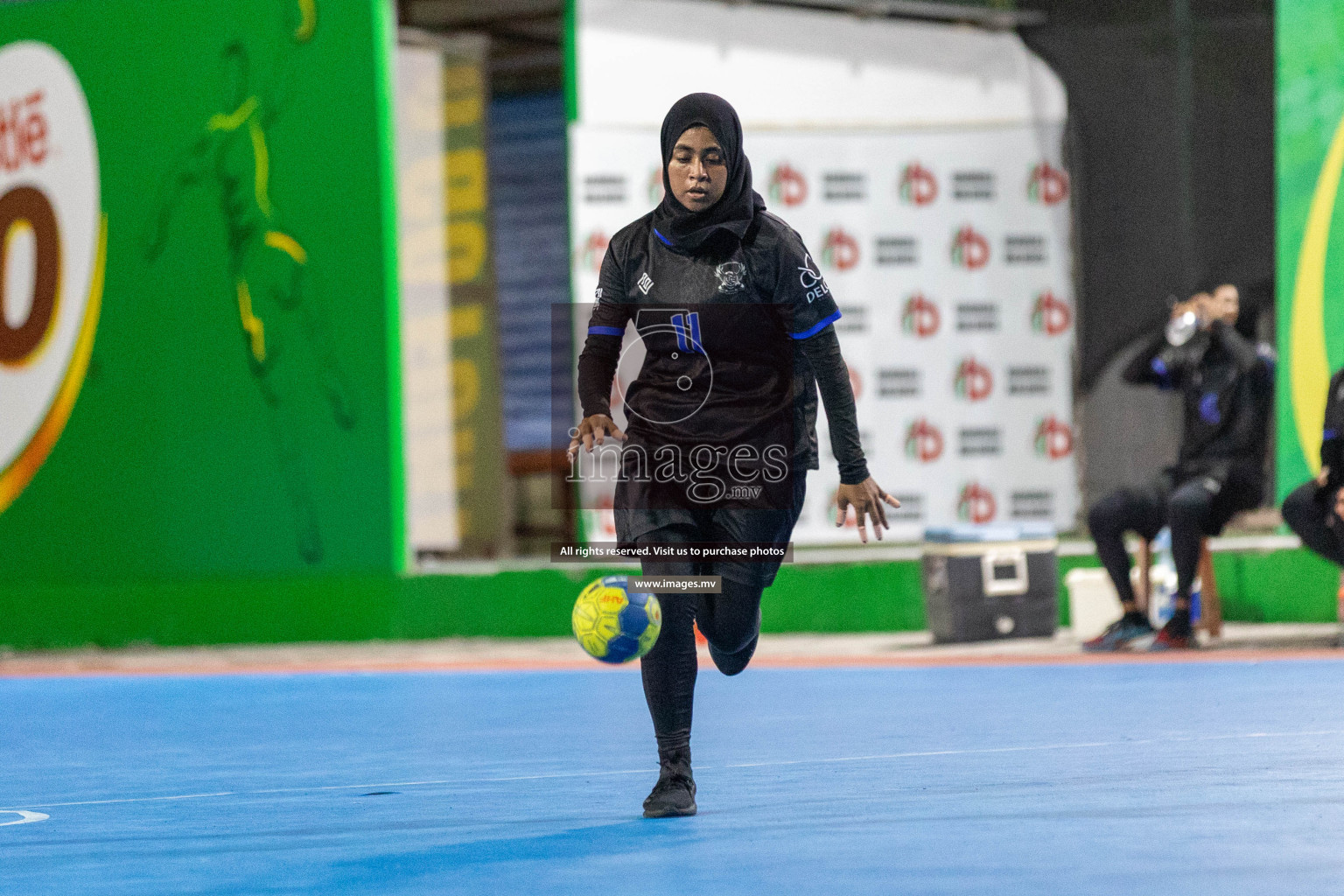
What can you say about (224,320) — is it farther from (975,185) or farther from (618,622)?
(618,622)

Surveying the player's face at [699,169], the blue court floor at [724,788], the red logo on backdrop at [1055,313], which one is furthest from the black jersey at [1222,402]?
the player's face at [699,169]

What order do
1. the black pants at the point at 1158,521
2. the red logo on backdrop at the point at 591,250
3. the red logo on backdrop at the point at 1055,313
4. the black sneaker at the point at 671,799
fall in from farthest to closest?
the red logo on backdrop at the point at 1055,313, the red logo on backdrop at the point at 591,250, the black pants at the point at 1158,521, the black sneaker at the point at 671,799

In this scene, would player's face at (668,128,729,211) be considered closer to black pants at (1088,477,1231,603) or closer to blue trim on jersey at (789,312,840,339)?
blue trim on jersey at (789,312,840,339)

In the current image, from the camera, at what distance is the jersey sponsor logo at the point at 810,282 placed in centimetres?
479

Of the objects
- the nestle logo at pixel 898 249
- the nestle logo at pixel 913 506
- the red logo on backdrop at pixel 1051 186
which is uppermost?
the red logo on backdrop at pixel 1051 186

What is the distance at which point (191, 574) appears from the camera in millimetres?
12391

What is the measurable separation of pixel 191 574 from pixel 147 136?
3.14 m

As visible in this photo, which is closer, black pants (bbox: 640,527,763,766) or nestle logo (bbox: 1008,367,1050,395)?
black pants (bbox: 640,527,763,766)

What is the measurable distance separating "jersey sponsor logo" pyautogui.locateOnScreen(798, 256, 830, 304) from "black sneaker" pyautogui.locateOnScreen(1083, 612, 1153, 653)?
17.6ft

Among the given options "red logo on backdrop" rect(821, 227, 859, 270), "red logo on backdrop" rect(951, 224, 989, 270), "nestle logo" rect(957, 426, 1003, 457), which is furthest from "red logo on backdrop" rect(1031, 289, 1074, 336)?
"red logo on backdrop" rect(821, 227, 859, 270)

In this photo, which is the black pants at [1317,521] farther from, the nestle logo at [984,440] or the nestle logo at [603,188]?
the nestle logo at [603,188]

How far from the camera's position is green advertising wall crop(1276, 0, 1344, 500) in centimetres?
1134

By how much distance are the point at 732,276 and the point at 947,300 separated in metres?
7.51

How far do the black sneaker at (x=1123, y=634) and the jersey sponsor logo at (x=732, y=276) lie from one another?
18.0ft
